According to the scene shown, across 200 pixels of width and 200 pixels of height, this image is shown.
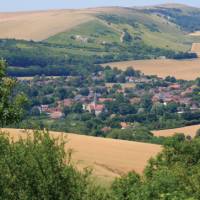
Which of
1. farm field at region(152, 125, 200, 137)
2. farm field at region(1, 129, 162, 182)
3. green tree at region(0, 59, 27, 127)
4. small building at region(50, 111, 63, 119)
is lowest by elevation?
small building at region(50, 111, 63, 119)

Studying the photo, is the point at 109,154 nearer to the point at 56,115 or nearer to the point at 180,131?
the point at 180,131

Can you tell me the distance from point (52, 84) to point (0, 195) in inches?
6260

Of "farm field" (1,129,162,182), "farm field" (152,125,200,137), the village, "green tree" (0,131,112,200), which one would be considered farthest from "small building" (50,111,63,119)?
"green tree" (0,131,112,200)

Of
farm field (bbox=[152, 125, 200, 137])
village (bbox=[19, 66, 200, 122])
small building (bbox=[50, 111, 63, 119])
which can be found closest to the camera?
farm field (bbox=[152, 125, 200, 137])

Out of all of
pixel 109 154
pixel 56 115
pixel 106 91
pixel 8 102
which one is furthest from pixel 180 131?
pixel 8 102

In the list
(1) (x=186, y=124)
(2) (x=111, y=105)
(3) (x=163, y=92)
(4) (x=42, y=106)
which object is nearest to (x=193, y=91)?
(3) (x=163, y=92)

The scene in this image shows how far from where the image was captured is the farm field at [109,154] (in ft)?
170

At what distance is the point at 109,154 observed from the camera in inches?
2356

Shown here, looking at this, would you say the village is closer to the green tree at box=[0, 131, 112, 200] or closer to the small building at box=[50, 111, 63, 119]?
the small building at box=[50, 111, 63, 119]

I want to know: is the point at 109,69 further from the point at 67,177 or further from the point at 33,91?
the point at 67,177

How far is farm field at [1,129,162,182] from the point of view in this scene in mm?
51750

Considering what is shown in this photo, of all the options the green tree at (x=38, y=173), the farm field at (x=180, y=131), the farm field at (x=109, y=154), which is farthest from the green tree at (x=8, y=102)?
the farm field at (x=180, y=131)

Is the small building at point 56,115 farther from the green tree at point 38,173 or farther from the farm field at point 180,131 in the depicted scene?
the green tree at point 38,173

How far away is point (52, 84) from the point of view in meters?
177
